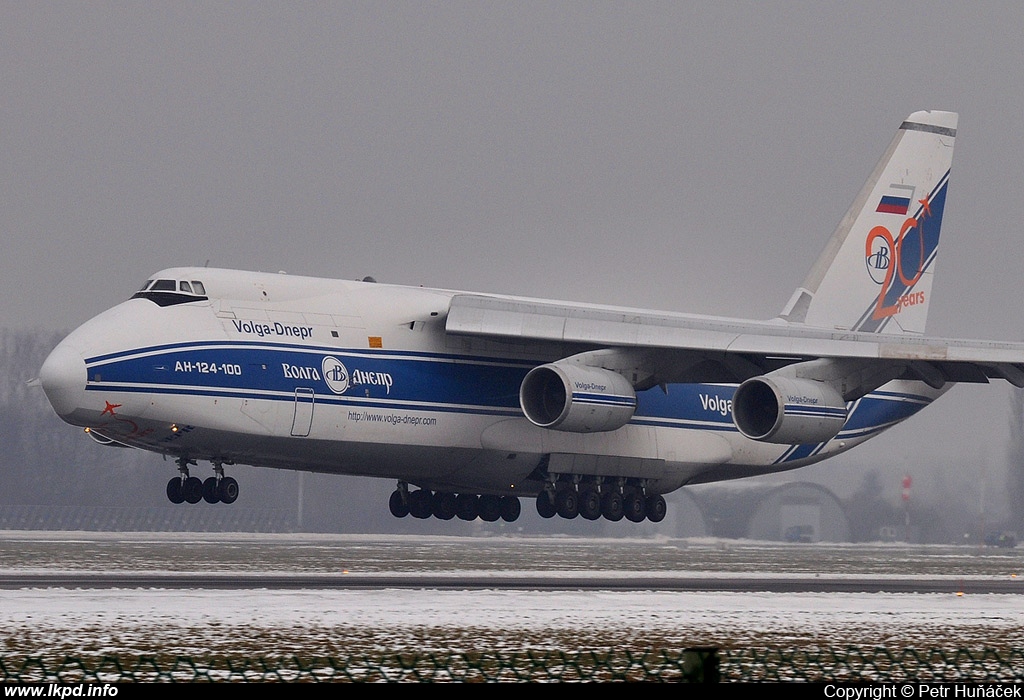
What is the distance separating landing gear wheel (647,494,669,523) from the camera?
3366cm

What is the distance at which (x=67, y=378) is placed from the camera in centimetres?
2633

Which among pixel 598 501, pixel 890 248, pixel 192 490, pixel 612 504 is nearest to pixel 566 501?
pixel 598 501

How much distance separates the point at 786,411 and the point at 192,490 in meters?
11.6

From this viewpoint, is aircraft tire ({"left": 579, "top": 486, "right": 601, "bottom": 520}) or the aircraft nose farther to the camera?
aircraft tire ({"left": 579, "top": 486, "right": 601, "bottom": 520})

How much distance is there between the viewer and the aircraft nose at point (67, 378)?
26.3 metres

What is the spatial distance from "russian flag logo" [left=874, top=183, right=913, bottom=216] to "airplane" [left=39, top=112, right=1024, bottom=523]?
187 inches

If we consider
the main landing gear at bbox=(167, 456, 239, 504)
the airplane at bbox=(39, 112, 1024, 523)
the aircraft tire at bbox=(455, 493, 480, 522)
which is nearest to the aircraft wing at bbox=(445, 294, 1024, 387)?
the airplane at bbox=(39, 112, 1024, 523)

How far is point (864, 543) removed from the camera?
55719mm

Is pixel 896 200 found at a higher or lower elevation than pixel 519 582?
higher

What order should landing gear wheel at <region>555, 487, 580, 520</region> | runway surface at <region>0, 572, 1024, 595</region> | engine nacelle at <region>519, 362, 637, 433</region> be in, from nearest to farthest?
runway surface at <region>0, 572, 1024, 595</region> → engine nacelle at <region>519, 362, 637, 433</region> → landing gear wheel at <region>555, 487, 580, 520</region>

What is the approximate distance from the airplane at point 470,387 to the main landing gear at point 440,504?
0.15 feet

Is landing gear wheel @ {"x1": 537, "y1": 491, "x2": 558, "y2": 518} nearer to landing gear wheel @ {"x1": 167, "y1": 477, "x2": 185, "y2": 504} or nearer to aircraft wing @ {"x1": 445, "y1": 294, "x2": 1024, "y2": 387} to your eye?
aircraft wing @ {"x1": 445, "y1": 294, "x2": 1024, "y2": 387}

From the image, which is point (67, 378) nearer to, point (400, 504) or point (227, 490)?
point (227, 490)

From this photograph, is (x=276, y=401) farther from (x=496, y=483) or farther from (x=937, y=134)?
(x=937, y=134)
